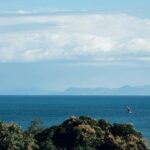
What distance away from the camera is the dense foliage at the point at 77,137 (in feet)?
211

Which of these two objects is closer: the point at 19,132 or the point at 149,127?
the point at 19,132

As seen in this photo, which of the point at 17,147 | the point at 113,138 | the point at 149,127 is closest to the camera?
the point at 17,147

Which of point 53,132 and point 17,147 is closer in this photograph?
point 17,147

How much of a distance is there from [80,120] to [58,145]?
11.7ft

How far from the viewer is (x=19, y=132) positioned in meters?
65.5

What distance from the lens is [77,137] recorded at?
6756 centimetres

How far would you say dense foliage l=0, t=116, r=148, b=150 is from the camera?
211 feet

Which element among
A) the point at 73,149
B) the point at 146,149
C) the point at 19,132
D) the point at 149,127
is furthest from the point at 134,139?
the point at 149,127

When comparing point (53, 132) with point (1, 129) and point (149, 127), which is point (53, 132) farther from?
point (149, 127)

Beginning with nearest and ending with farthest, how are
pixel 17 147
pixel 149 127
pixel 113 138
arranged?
pixel 17 147 → pixel 113 138 → pixel 149 127

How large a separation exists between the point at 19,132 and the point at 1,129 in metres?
1.61

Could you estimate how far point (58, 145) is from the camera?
68.4 metres

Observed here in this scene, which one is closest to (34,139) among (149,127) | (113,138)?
(113,138)

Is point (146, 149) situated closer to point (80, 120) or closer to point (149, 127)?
point (80, 120)
